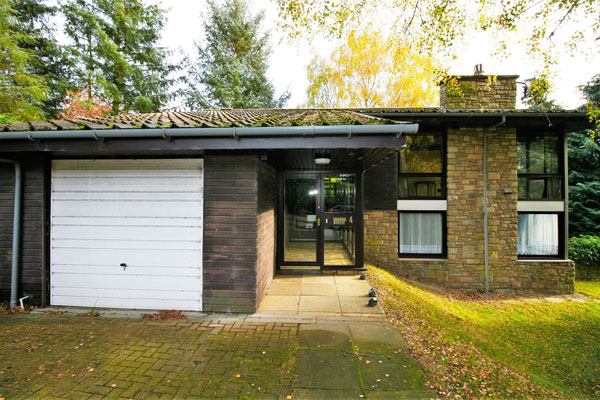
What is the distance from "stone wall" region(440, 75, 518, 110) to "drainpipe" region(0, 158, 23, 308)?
9745mm

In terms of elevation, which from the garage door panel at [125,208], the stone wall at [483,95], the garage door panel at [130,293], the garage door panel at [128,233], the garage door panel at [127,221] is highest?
the stone wall at [483,95]

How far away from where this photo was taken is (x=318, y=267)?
246 inches

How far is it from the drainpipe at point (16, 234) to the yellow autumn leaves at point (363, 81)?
13.6 m

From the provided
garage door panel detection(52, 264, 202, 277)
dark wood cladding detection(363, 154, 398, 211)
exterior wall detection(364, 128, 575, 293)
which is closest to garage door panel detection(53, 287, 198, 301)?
garage door panel detection(52, 264, 202, 277)

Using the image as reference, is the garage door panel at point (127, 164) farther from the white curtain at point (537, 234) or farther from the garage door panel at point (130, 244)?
the white curtain at point (537, 234)

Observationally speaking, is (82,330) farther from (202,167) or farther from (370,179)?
(370,179)

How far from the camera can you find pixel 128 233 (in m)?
4.21

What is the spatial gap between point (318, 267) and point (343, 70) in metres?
12.4

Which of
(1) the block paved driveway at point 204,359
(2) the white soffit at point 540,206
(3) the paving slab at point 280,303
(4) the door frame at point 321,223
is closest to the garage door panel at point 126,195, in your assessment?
(1) the block paved driveway at point 204,359

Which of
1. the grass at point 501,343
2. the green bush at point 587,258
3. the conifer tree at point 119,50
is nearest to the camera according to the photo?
the grass at point 501,343

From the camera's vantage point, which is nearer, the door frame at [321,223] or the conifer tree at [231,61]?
the door frame at [321,223]

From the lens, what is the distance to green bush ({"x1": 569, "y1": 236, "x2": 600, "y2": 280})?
9531mm

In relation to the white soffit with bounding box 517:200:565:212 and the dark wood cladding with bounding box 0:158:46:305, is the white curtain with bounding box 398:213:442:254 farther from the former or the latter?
the dark wood cladding with bounding box 0:158:46:305

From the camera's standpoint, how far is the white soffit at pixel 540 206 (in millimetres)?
7863
